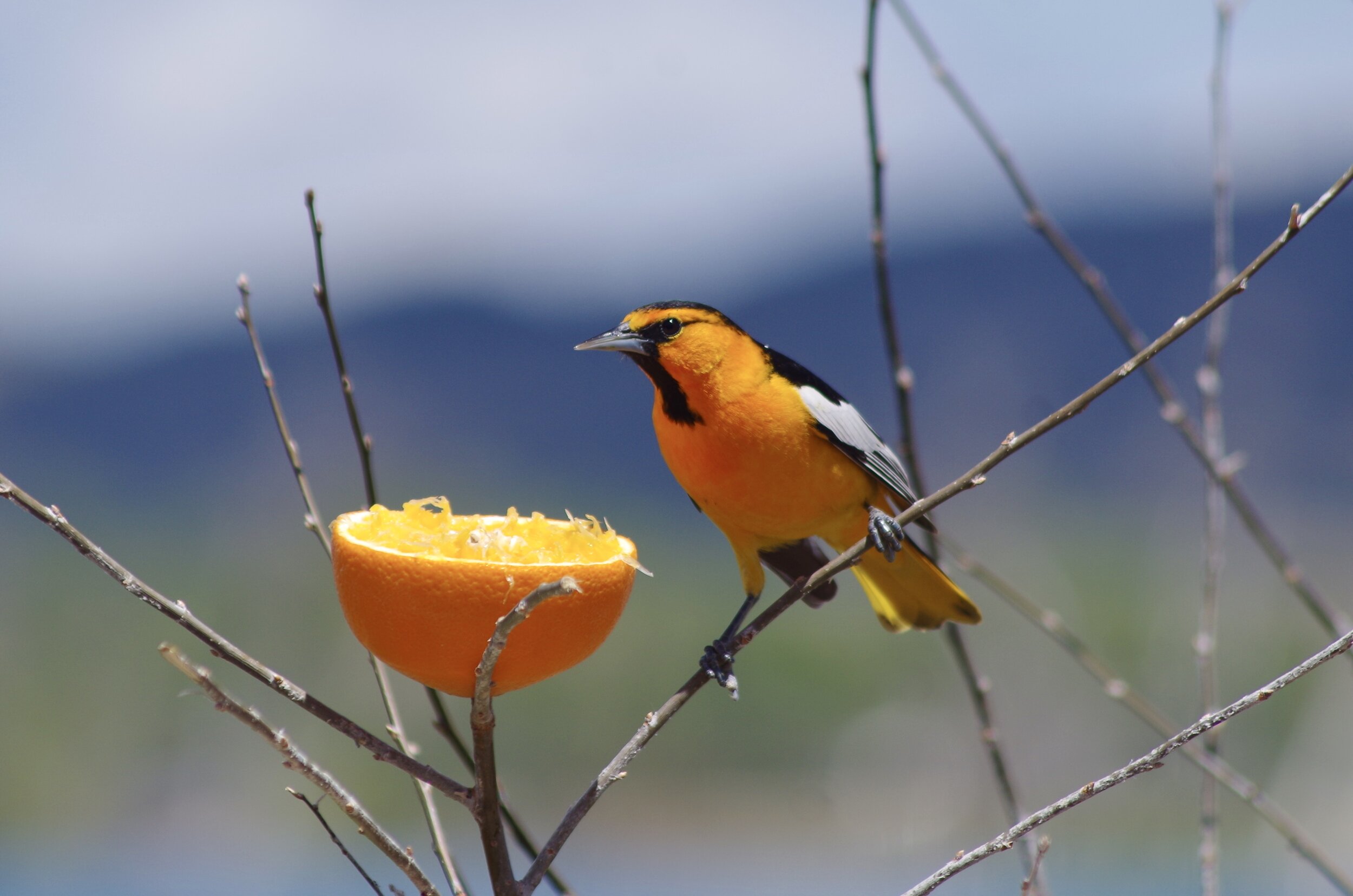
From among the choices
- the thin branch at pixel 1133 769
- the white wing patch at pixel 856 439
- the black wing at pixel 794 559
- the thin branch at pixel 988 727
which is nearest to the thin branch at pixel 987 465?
the thin branch at pixel 1133 769

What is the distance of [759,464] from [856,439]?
0.84 feet

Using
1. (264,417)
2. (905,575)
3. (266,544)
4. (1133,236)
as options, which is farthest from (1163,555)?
(905,575)

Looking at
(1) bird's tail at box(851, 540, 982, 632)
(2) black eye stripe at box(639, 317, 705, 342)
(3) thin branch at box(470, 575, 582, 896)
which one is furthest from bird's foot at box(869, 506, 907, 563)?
(3) thin branch at box(470, 575, 582, 896)

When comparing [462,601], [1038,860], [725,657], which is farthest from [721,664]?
[462,601]

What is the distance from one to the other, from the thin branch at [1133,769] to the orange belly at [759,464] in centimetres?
95

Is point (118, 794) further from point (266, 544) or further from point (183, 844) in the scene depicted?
point (266, 544)

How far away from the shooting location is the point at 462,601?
123cm

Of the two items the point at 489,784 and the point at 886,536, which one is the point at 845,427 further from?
the point at 489,784

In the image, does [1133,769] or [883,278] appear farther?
[883,278]

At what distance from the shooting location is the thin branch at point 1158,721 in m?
1.70

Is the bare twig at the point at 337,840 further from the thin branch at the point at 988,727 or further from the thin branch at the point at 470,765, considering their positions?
the thin branch at the point at 988,727

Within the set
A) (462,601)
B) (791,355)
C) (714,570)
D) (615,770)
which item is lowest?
(615,770)

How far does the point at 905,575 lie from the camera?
247cm

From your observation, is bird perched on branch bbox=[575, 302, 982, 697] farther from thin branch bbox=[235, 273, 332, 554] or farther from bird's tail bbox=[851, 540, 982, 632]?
thin branch bbox=[235, 273, 332, 554]
